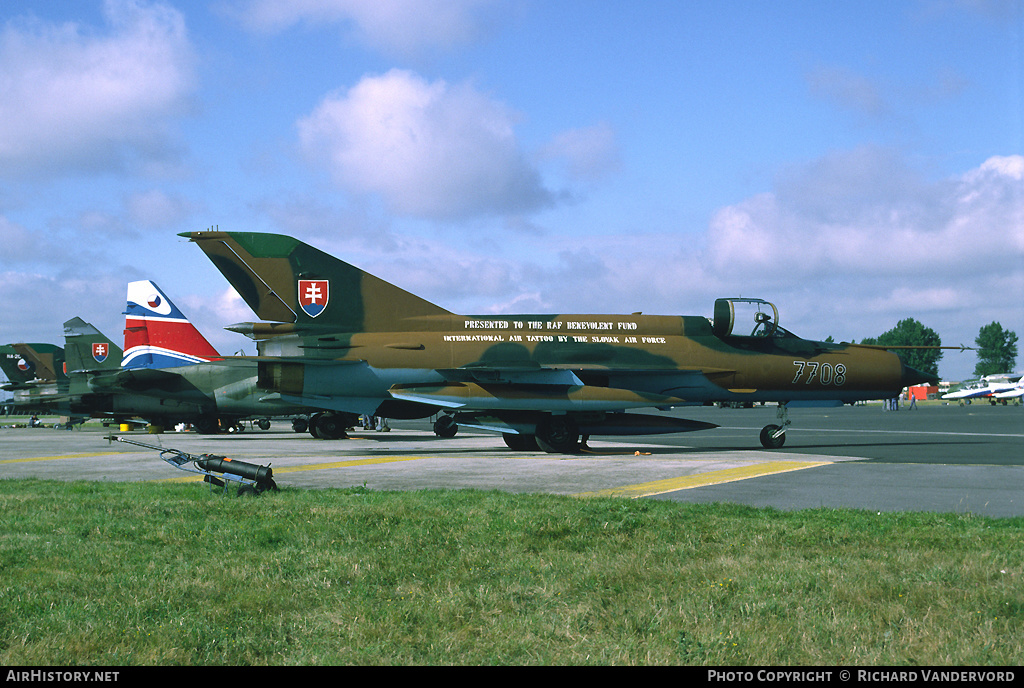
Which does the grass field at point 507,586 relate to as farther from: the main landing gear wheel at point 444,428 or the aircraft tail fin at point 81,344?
the aircraft tail fin at point 81,344

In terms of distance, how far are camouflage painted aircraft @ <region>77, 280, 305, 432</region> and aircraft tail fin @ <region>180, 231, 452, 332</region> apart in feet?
29.7

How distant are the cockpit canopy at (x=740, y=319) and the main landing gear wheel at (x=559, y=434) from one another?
483 centimetres

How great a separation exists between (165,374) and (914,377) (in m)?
25.5

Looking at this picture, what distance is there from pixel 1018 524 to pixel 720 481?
16.3 feet

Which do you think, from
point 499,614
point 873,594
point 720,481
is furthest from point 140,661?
point 720,481

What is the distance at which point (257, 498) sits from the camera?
31.8 feet

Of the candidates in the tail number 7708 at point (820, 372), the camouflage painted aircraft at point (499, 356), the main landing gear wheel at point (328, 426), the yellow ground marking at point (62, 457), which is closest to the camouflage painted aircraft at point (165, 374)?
the main landing gear wheel at point (328, 426)

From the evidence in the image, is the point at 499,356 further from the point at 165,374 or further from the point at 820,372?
the point at 165,374

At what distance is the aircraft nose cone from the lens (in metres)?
22.3

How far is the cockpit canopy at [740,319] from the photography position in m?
21.1

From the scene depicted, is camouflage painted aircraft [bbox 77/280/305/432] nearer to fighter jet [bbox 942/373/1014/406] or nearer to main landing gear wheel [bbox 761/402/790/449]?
main landing gear wheel [bbox 761/402/790/449]

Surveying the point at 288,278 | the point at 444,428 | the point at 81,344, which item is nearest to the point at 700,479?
the point at 288,278

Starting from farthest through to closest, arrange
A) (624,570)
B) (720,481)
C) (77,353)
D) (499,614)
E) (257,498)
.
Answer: (77,353)
(720,481)
(257,498)
(624,570)
(499,614)
